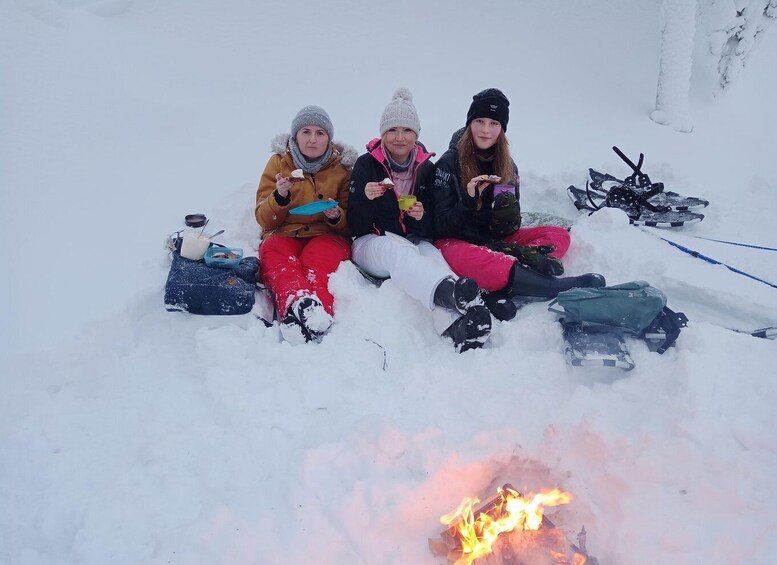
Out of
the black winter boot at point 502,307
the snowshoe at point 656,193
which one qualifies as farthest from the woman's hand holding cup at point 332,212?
the snowshoe at point 656,193

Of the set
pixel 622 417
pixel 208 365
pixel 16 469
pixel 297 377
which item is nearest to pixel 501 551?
pixel 622 417

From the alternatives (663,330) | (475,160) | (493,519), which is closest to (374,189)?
(475,160)

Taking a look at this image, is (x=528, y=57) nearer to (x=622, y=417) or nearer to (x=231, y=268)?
(x=231, y=268)

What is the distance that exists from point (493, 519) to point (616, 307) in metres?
1.47

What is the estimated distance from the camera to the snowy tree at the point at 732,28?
7242 mm

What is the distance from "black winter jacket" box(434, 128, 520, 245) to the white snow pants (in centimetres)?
21

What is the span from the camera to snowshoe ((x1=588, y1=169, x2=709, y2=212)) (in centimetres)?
491

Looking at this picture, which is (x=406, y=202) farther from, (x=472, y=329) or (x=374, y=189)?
(x=472, y=329)

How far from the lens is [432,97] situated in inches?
281

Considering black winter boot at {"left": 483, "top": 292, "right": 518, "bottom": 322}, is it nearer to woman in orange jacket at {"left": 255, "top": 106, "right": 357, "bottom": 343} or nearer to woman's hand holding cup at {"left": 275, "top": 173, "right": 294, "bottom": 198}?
woman in orange jacket at {"left": 255, "top": 106, "right": 357, "bottom": 343}

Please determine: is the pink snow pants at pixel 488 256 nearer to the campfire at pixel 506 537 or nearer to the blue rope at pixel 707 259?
the blue rope at pixel 707 259

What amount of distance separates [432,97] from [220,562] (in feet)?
20.8

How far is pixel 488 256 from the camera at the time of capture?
3441 millimetres

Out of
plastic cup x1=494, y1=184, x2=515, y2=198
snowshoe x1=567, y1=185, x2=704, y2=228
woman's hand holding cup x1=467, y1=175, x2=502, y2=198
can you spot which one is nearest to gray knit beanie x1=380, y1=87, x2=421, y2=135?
woman's hand holding cup x1=467, y1=175, x2=502, y2=198
